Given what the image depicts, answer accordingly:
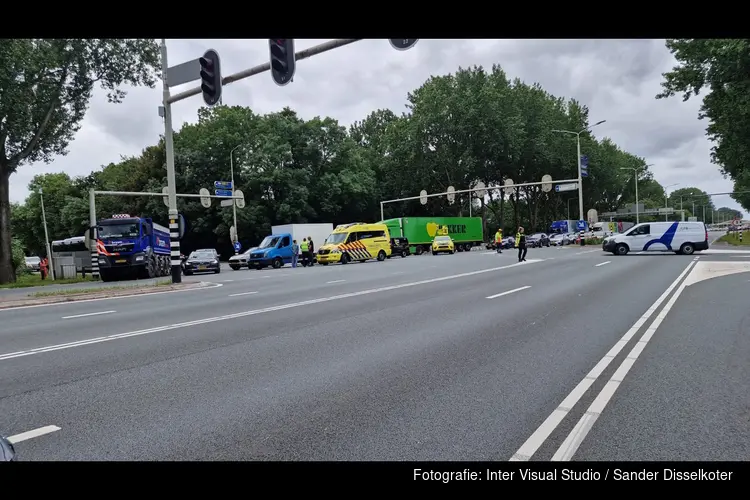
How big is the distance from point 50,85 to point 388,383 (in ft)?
91.8

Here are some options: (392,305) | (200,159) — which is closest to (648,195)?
(200,159)

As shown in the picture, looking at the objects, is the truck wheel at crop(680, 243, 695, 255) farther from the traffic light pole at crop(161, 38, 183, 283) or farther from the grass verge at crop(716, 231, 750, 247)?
the traffic light pole at crop(161, 38, 183, 283)

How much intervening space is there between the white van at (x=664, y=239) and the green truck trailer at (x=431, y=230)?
18253mm

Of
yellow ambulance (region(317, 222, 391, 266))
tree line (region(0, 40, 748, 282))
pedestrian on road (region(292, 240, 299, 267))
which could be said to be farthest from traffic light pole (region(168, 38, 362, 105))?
tree line (region(0, 40, 748, 282))

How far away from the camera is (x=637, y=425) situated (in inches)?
163

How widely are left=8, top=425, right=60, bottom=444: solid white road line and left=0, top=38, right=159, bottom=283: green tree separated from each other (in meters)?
24.6

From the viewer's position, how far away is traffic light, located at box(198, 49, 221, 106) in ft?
42.1

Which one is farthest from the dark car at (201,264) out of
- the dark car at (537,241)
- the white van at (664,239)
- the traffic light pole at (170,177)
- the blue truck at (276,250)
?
the dark car at (537,241)

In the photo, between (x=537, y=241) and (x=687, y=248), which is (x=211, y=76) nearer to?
(x=687, y=248)

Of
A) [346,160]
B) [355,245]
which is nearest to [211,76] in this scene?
[355,245]

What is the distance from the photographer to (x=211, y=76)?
1286 cm

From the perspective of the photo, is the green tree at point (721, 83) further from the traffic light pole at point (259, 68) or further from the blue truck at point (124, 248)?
the blue truck at point (124, 248)
